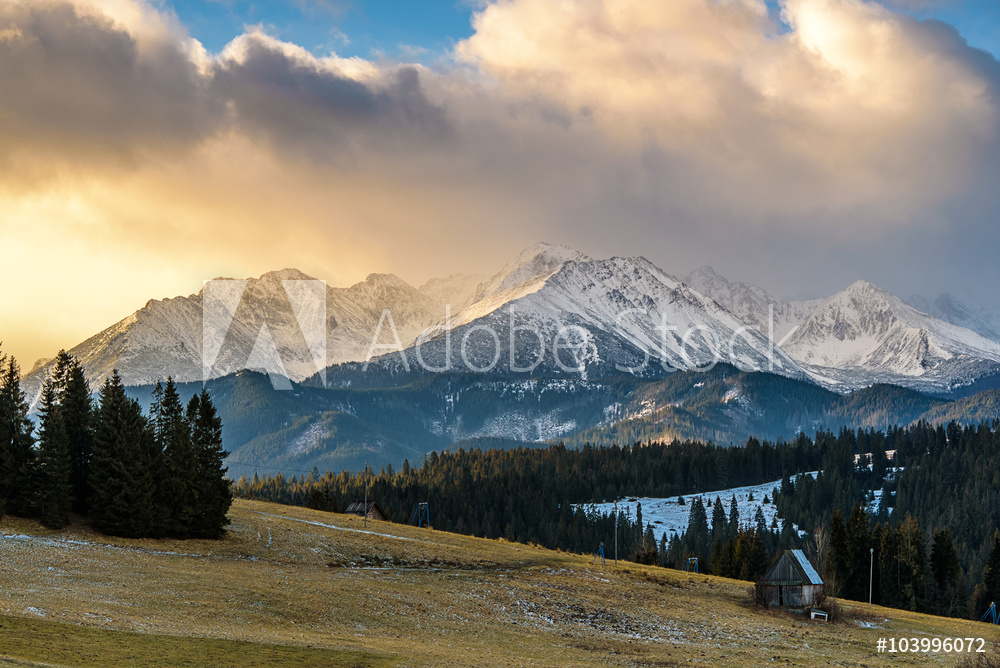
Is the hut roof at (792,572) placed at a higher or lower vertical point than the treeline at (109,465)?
lower

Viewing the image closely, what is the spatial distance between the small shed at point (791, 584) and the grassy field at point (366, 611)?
3114 mm

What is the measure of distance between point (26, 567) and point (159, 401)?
3814 cm

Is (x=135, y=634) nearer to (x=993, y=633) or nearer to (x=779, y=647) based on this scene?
(x=779, y=647)

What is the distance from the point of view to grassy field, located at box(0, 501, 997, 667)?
2012 inches

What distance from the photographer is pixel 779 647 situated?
70250mm

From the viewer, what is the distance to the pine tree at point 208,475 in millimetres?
92562

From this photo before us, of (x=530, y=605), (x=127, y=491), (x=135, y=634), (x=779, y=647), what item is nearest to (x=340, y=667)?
(x=135, y=634)

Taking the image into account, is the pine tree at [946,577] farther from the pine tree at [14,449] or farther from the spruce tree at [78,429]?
the pine tree at [14,449]

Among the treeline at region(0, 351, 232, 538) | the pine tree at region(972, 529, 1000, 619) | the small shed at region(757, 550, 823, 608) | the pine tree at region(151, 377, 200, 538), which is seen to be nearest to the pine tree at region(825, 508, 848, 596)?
the pine tree at region(972, 529, 1000, 619)

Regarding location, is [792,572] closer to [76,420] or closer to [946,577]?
[946,577]

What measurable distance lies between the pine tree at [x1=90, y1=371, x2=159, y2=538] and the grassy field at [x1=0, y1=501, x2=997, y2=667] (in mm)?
2391

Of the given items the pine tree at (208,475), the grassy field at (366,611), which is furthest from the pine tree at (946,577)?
the pine tree at (208,475)

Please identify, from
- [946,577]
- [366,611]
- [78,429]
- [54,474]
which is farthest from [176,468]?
[946,577]

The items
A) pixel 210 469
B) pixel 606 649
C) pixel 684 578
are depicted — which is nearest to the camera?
pixel 606 649
